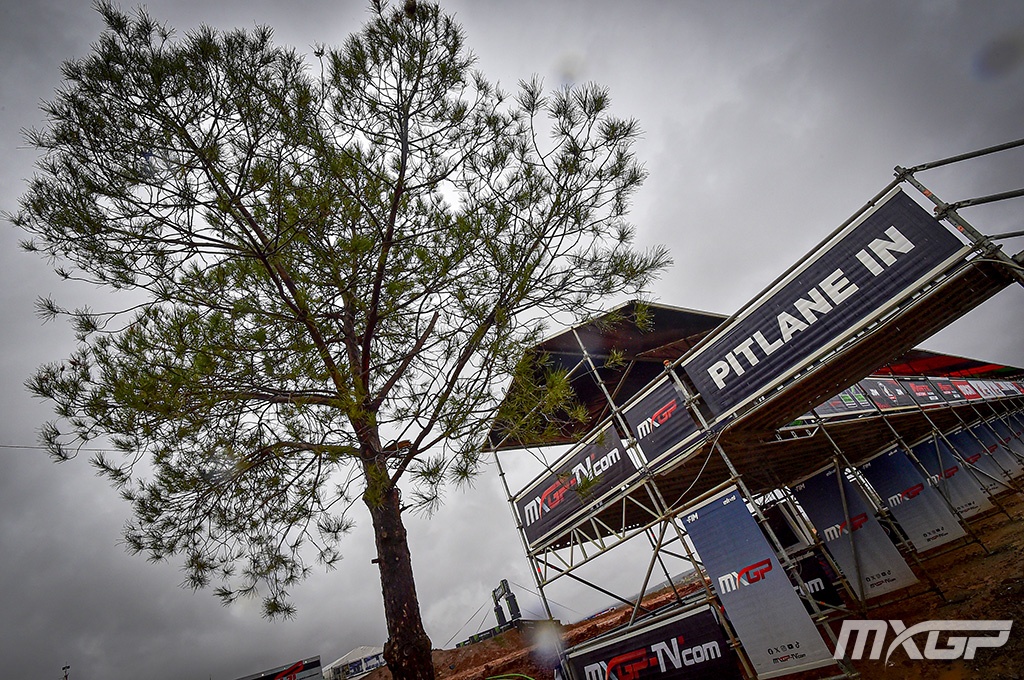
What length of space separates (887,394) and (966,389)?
677 cm

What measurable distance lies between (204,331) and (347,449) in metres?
1.33

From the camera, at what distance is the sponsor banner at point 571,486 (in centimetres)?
601

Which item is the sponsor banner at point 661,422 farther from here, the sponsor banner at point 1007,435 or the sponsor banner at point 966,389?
the sponsor banner at point 1007,435

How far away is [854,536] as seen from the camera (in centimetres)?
729

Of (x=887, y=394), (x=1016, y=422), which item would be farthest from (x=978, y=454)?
(x=887, y=394)

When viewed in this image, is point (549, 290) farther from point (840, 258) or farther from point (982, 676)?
point (982, 676)

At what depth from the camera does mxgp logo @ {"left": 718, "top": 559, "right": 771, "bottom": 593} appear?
446 centimetres

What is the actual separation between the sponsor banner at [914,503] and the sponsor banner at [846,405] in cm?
169

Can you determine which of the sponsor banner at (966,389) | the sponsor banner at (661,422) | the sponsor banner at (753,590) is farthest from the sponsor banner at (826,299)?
the sponsor banner at (966,389)

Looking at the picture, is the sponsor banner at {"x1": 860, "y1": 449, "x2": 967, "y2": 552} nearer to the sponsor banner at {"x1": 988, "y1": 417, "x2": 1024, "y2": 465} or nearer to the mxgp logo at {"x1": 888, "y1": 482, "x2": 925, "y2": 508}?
the mxgp logo at {"x1": 888, "y1": 482, "x2": 925, "y2": 508}

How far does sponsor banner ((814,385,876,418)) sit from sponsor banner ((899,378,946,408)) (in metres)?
2.49

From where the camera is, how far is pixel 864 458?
31.6ft

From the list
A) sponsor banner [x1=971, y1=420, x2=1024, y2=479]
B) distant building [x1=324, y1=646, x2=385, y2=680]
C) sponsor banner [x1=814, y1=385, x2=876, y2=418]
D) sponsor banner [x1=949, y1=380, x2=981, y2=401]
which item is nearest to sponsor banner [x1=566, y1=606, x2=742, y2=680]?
sponsor banner [x1=814, y1=385, x2=876, y2=418]

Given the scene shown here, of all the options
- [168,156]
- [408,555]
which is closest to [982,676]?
[408,555]
